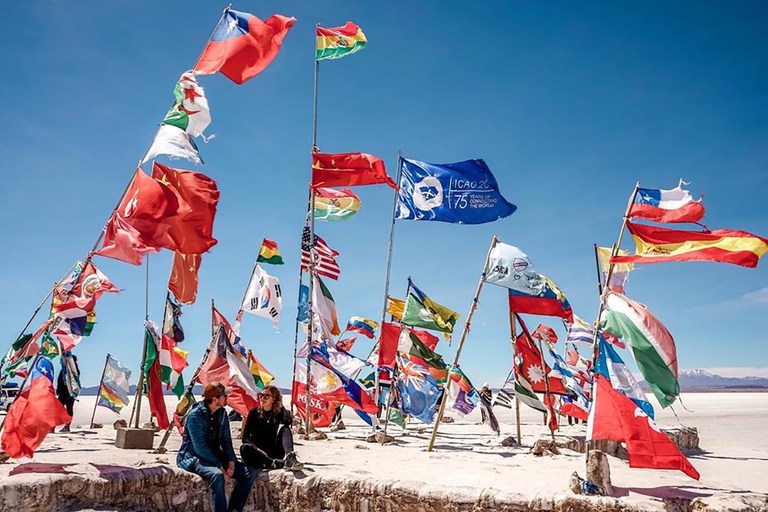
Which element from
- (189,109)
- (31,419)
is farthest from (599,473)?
(189,109)

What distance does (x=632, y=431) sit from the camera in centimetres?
786

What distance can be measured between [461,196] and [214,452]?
26.8ft

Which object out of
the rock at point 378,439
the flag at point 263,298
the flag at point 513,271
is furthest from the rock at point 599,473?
the flag at point 263,298

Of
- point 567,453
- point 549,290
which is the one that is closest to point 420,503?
point 567,453

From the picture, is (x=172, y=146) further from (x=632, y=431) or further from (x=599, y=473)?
(x=632, y=431)

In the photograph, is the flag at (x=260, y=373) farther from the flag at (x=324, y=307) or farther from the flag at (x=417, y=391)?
the flag at (x=417, y=391)

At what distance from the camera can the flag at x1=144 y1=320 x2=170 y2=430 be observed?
11.2m

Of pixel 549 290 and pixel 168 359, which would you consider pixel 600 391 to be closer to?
pixel 549 290

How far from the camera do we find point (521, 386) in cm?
1291

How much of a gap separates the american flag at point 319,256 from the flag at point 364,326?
687 cm

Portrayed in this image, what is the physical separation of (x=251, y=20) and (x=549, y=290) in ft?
28.9

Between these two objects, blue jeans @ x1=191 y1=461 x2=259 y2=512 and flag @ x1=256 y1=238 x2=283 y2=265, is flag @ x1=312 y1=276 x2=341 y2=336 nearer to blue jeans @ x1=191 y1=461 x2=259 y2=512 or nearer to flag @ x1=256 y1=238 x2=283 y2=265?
flag @ x1=256 y1=238 x2=283 y2=265

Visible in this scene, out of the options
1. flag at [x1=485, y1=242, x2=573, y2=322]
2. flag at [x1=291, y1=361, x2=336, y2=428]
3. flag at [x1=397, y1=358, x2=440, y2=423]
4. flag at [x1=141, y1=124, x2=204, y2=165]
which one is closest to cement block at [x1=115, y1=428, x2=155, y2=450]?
flag at [x1=291, y1=361, x2=336, y2=428]

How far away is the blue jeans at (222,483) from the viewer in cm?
695
